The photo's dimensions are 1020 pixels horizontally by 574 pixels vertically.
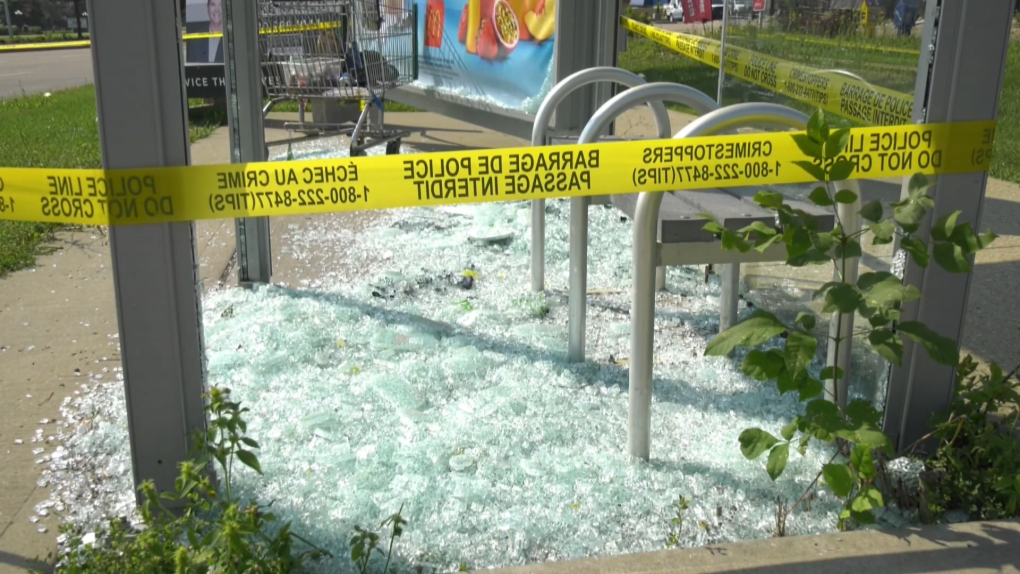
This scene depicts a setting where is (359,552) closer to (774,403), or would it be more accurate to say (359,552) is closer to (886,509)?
(886,509)

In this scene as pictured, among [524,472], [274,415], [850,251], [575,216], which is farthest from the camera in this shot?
[575,216]

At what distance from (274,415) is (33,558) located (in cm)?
104

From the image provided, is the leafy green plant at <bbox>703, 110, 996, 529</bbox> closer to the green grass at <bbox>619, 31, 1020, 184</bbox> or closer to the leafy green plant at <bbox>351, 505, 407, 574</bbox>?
the green grass at <bbox>619, 31, 1020, 184</bbox>

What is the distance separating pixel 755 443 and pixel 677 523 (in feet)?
1.16

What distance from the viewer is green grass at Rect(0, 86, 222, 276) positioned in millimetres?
6047

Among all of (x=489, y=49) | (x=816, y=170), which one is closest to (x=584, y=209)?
(x=816, y=170)

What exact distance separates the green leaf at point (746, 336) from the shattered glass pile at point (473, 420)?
57 centimetres

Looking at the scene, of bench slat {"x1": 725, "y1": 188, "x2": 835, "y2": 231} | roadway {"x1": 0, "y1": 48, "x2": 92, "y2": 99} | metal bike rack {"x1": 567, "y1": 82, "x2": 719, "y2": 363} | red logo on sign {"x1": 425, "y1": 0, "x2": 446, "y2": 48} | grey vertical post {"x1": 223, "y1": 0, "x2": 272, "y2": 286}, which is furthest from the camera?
roadway {"x1": 0, "y1": 48, "x2": 92, "y2": 99}

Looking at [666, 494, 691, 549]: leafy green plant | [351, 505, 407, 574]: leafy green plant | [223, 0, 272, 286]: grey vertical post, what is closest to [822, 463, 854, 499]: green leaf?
[666, 494, 691, 549]: leafy green plant

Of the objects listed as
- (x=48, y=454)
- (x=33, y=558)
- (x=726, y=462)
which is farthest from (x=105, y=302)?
(x=726, y=462)

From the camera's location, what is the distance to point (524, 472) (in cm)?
319

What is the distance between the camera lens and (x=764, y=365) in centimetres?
264

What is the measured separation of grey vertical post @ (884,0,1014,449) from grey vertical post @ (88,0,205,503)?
2226 mm

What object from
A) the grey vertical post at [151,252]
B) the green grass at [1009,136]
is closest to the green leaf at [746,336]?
the grey vertical post at [151,252]
